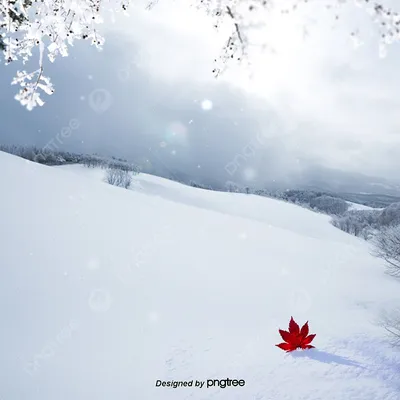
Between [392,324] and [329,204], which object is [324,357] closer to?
[392,324]

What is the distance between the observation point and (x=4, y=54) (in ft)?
7.64

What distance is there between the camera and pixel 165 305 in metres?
9.44

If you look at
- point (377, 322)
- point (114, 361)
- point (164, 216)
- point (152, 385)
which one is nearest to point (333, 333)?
point (377, 322)

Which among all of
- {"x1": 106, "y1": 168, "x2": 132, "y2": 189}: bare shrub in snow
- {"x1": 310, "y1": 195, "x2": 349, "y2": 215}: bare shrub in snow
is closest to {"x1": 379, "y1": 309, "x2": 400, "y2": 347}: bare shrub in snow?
{"x1": 106, "y1": 168, "x2": 132, "y2": 189}: bare shrub in snow

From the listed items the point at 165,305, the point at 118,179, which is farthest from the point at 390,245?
the point at 118,179

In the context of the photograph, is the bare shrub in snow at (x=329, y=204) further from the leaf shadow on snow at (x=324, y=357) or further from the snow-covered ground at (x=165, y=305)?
the leaf shadow on snow at (x=324, y=357)

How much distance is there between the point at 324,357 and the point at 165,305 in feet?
15.3

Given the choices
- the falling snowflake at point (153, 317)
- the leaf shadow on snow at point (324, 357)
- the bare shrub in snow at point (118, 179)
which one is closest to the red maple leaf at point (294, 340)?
the leaf shadow on snow at point (324, 357)

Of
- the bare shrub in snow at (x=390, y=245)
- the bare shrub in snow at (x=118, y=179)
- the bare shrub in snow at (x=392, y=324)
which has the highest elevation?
the bare shrub in snow at (x=118, y=179)

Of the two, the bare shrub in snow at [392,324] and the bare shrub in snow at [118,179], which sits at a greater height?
the bare shrub in snow at [118,179]

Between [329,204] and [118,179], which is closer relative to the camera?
[118,179]

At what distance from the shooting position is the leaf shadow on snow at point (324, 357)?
6.20 m

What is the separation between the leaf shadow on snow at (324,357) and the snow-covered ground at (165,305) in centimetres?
4

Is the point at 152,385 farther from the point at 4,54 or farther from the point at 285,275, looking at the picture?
the point at 285,275
